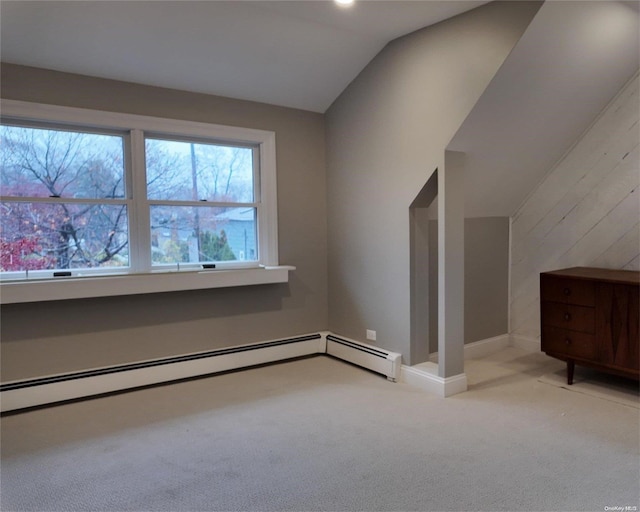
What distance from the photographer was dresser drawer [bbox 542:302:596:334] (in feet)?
9.68

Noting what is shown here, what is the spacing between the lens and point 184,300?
11.2 ft

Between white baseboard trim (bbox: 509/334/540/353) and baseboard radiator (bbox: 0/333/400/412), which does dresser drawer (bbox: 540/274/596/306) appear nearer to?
white baseboard trim (bbox: 509/334/540/353)

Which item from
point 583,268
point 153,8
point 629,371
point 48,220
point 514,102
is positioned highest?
point 153,8

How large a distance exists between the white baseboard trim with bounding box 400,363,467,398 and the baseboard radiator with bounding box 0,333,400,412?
0.10 metres

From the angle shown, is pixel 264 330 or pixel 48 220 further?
pixel 264 330

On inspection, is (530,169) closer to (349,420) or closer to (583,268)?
(583,268)

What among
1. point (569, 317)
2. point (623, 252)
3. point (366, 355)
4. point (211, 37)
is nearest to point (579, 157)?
point (623, 252)

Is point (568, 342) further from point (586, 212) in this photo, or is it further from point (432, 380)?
point (586, 212)

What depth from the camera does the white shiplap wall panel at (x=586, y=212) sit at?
3230mm

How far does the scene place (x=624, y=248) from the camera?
3.30m

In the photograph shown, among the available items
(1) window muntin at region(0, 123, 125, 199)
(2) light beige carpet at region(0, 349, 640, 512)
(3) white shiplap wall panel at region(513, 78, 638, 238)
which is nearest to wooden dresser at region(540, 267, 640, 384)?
(2) light beige carpet at region(0, 349, 640, 512)

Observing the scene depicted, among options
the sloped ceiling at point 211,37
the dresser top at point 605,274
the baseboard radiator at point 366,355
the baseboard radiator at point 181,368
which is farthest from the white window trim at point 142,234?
the dresser top at point 605,274

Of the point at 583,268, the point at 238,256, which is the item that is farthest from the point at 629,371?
the point at 238,256

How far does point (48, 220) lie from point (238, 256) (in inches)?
56.3
